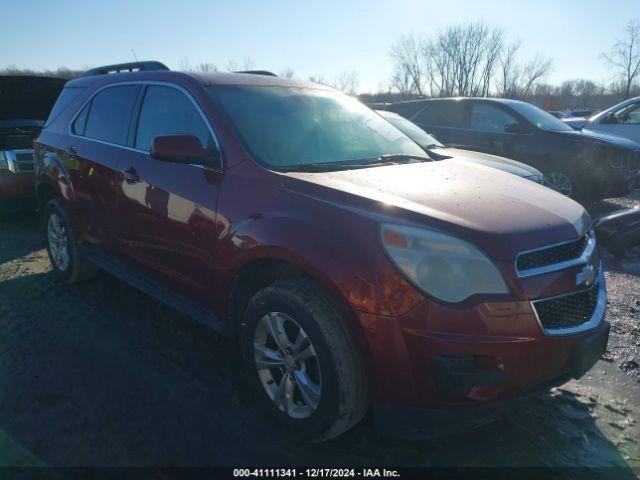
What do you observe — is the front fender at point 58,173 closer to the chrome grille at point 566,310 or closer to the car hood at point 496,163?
the chrome grille at point 566,310

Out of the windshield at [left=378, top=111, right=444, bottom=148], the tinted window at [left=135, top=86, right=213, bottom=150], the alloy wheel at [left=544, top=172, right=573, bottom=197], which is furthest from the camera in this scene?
the alloy wheel at [left=544, top=172, right=573, bottom=197]

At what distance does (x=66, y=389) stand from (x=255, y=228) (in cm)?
153

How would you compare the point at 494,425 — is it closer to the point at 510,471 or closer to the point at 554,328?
the point at 510,471

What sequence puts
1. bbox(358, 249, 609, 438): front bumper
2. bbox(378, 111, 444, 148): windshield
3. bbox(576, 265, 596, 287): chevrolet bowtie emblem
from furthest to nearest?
1. bbox(378, 111, 444, 148): windshield
2. bbox(576, 265, 596, 287): chevrolet bowtie emblem
3. bbox(358, 249, 609, 438): front bumper

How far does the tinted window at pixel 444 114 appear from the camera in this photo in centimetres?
846

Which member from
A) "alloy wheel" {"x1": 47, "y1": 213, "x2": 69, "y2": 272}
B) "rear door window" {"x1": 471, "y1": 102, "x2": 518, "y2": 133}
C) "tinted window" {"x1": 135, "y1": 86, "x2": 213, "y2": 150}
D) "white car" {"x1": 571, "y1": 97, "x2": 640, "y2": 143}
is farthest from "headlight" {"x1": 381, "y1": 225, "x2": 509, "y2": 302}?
"white car" {"x1": 571, "y1": 97, "x2": 640, "y2": 143}

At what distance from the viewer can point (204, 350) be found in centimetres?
323

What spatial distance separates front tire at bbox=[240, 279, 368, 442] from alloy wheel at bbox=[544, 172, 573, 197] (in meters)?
6.77

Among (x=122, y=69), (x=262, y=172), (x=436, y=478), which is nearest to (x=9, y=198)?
(x=122, y=69)

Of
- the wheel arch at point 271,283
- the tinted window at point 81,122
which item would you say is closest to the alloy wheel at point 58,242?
the tinted window at point 81,122

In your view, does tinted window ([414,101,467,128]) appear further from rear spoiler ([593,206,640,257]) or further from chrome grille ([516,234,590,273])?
chrome grille ([516,234,590,273])

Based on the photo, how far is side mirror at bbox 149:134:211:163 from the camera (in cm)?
259

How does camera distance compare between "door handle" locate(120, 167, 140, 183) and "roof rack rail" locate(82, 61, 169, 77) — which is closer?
"door handle" locate(120, 167, 140, 183)

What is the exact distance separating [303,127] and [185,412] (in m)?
1.80
